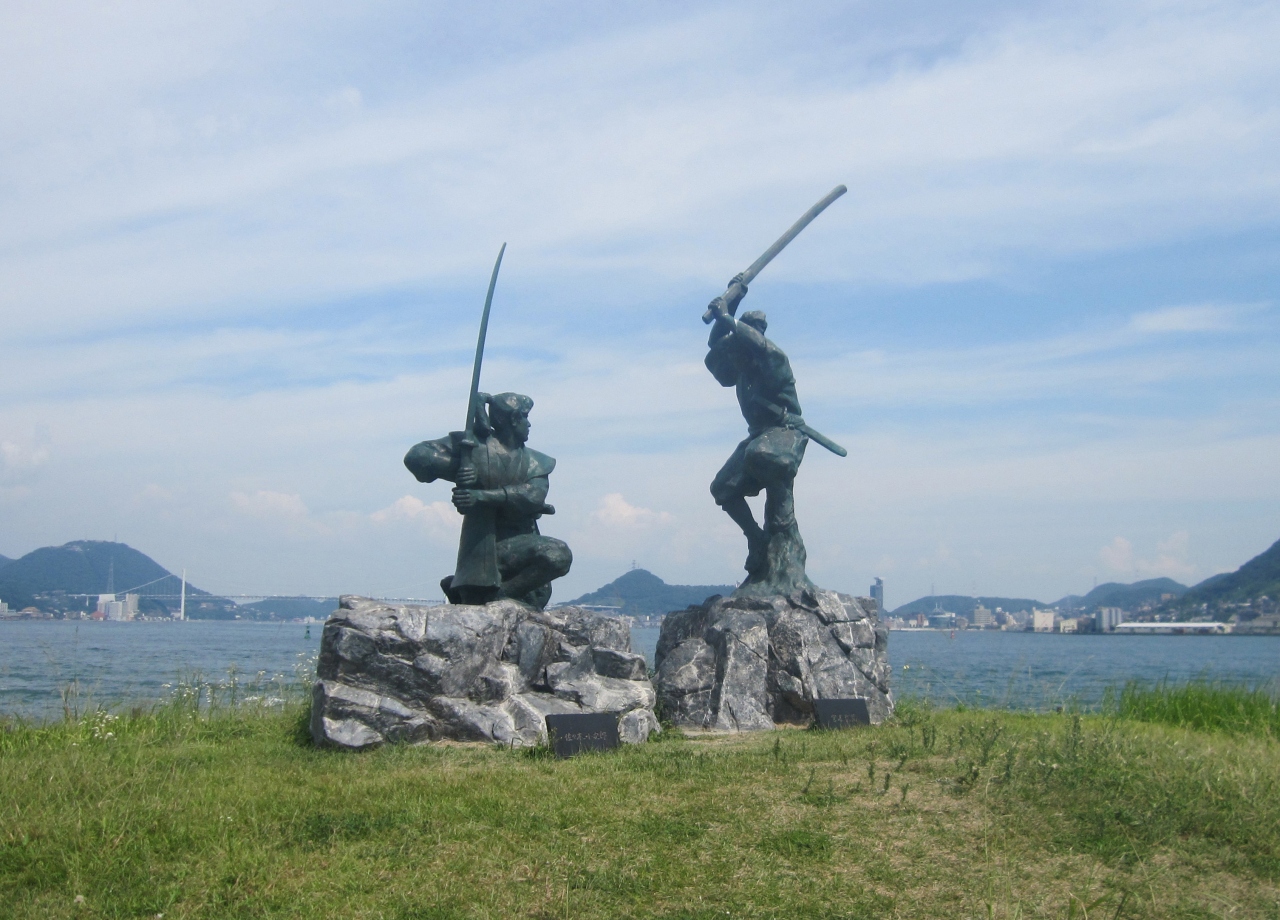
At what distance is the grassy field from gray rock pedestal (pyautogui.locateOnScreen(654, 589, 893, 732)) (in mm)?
2562

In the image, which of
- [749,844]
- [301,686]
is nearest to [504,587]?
[301,686]

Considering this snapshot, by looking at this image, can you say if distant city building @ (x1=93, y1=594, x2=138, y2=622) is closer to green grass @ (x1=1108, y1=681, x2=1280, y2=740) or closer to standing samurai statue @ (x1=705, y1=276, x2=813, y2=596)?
standing samurai statue @ (x1=705, y1=276, x2=813, y2=596)

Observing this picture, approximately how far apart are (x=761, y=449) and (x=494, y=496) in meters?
3.34

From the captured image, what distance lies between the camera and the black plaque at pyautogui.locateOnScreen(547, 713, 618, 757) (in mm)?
8109

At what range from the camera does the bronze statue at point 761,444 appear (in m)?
12.0

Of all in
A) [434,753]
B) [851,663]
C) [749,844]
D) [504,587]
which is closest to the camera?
[749,844]

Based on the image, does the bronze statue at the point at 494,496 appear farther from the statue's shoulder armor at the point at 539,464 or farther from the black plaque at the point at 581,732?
the black plaque at the point at 581,732

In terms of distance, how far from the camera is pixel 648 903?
194 inches

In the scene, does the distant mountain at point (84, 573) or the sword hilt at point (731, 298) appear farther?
the distant mountain at point (84, 573)

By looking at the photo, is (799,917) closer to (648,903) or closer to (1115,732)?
(648,903)

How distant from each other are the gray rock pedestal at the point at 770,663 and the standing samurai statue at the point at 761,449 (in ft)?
1.50

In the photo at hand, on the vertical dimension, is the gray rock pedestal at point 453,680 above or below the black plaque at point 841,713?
above

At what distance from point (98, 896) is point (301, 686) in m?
7.30

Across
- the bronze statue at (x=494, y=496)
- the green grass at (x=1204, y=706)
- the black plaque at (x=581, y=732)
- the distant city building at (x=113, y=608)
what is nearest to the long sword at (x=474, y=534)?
the bronze statue at (x=494, y=496)
